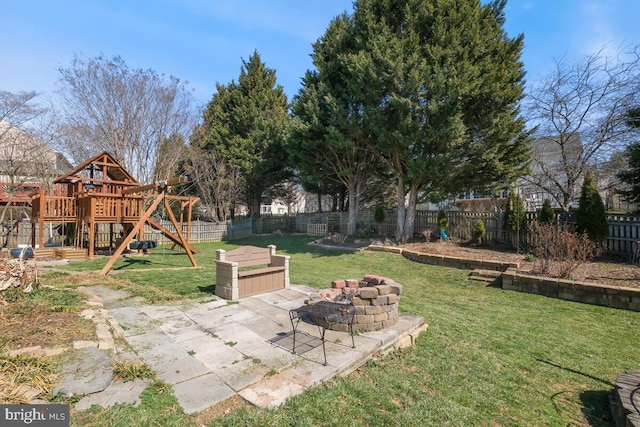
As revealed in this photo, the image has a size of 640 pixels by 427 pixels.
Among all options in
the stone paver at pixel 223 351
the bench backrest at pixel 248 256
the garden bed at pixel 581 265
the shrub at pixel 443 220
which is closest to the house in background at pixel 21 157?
the bench backrest at pixel 248 256

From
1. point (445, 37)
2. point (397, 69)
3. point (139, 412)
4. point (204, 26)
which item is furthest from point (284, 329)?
point (445, 37)

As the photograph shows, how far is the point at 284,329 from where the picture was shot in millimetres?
4609

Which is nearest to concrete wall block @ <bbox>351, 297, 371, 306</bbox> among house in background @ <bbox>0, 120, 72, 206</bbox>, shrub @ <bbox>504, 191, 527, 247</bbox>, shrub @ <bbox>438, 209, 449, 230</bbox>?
shrub @ <bbox>504, 191, 527, 247</bbox>

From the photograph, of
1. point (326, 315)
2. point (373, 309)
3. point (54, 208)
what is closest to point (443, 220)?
point (373, 309)

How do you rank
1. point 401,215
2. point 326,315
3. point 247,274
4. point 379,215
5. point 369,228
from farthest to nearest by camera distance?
point 369,228, point 379,215, point 401,215, point 247,274, point 326,315

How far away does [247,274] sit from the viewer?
6.30 meters

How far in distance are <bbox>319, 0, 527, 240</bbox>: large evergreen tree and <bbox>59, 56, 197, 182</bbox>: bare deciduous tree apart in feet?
37.2

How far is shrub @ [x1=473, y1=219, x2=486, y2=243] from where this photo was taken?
1209 centimetres

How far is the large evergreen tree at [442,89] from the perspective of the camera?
11688 mm

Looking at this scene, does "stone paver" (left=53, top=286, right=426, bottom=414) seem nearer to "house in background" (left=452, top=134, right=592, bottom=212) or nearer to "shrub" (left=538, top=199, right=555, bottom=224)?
"shrub" (left=538, top=199, right=555, bottom=224)

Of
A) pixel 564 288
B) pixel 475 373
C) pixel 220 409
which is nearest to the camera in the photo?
pixel 220 409

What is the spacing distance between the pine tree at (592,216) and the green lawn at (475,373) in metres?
4.51

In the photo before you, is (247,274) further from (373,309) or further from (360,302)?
(373,309)

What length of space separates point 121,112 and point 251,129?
383 inches
